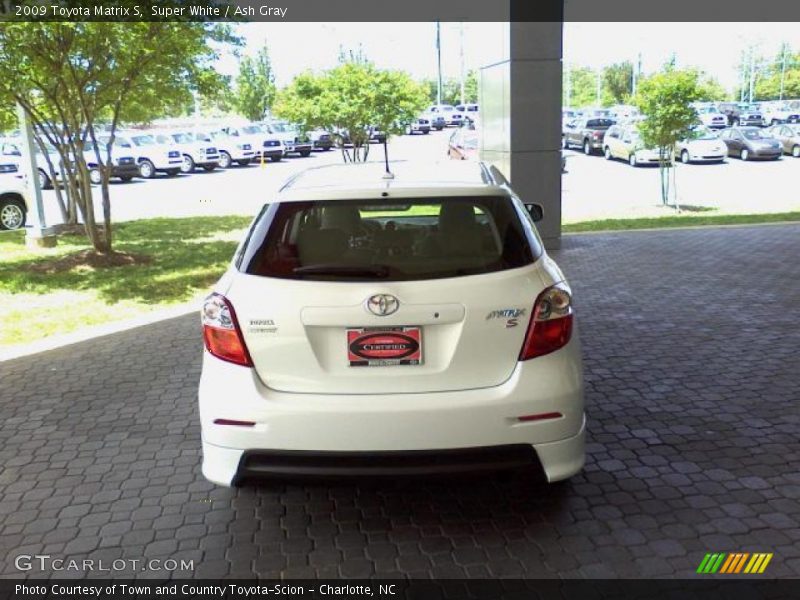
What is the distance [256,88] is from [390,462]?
55154mm

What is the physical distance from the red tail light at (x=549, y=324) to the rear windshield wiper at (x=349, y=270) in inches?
27.3

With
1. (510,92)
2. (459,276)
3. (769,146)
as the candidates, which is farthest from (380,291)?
(769,146)

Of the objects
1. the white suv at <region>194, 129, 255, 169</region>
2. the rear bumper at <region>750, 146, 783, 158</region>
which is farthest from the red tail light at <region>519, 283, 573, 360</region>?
the white suv at <region>194, 129, 255, 169</region>

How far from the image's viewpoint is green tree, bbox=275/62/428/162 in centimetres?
2045

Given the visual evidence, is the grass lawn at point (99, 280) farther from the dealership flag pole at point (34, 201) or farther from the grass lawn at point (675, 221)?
the grass lawn at point (675, 221)

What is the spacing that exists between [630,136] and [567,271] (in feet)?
73.5

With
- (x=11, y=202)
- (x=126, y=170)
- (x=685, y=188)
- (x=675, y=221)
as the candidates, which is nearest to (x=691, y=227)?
(x=675, y=221)

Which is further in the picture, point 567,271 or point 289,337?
point 567,271

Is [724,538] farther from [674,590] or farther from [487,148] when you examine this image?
[487,148]

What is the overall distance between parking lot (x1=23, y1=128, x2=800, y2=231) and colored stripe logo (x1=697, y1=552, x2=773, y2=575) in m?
11.2

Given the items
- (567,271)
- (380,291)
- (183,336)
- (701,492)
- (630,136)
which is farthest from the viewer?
(630,136)

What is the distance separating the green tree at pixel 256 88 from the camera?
54344 mm

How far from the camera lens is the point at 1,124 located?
13961 mm

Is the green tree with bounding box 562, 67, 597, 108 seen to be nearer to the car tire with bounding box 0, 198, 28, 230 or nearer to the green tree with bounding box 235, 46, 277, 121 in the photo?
the green tree with bounding box 235, 46, 277, 121
